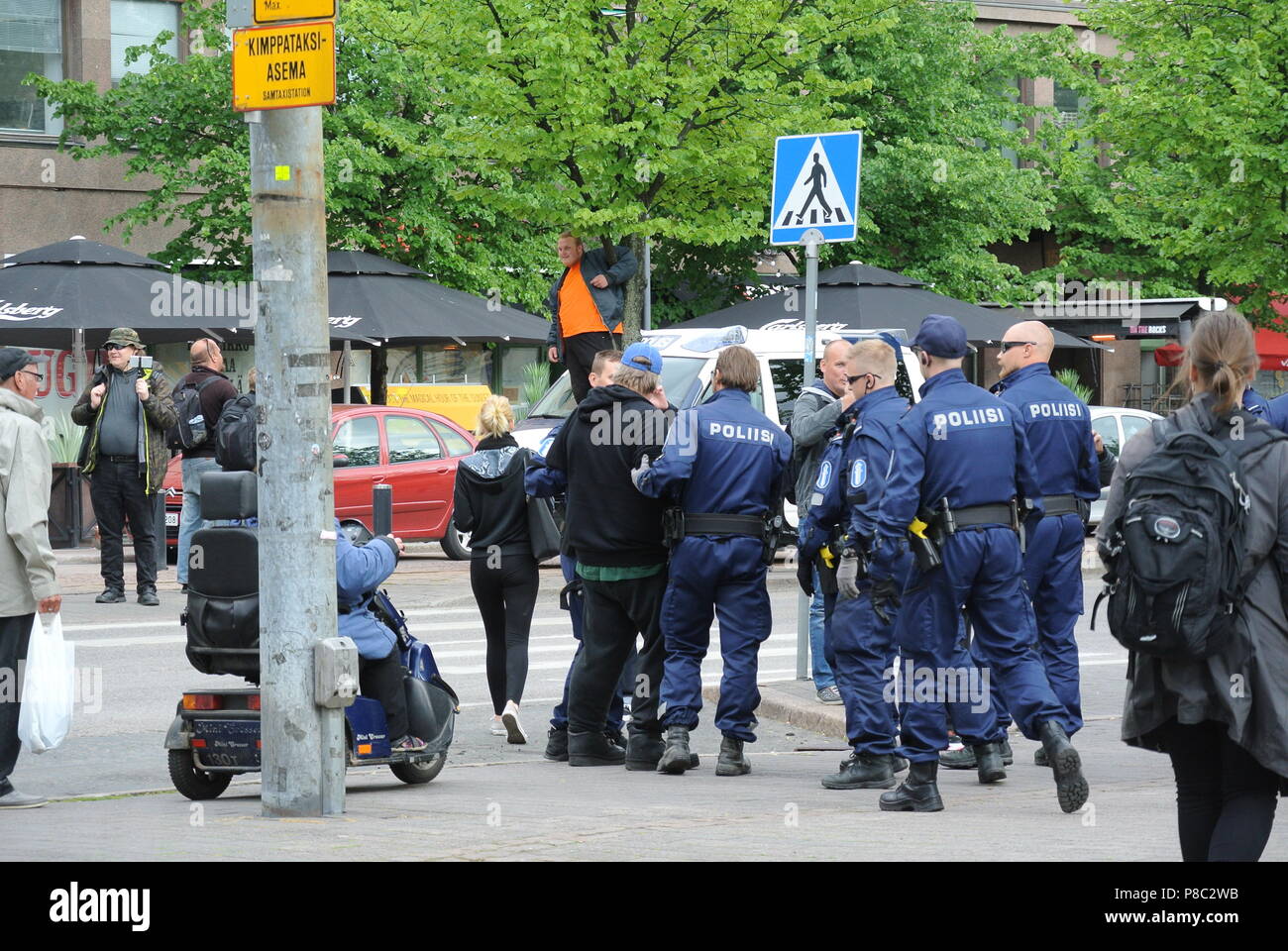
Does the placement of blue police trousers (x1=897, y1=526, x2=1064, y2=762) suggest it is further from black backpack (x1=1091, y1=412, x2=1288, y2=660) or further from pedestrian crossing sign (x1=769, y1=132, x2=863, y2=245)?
pedestrian crossing sign (x1=769, y1=132, x2=863, y2=245)

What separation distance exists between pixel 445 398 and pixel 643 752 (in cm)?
1521

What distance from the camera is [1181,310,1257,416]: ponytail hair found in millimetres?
5508

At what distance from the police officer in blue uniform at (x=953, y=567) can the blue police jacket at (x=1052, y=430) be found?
1219mm

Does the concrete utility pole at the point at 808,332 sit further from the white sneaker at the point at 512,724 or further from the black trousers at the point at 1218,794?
the black trousers at the point at 1218,794

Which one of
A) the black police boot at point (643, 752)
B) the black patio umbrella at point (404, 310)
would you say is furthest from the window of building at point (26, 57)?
the black police boot at point (643, 752)

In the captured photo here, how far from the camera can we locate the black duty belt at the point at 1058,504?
9164 mm

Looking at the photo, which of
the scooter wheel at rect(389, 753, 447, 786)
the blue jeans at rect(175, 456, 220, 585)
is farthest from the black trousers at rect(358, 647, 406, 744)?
the blue jeans at rect(175, 456, 220, 585)

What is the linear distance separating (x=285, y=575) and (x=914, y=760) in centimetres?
257

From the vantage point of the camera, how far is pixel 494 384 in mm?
30469

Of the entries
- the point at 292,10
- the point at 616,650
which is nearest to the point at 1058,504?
the point at 616,650

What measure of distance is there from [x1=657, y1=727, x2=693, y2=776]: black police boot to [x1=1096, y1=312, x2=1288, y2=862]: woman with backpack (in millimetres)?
3774

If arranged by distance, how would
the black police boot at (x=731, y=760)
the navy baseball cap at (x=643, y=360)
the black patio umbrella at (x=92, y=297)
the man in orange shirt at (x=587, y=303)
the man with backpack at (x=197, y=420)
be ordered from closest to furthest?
1. the black police boot at (x=731, y=760)
2. the navy baseball cap at (x=643, y=360)
3. the man in orange shirt at (x=587, y=303)
4. the man with backpack at (x=197, y=420)
5. the black patio umbrella at (x=92, y=297)

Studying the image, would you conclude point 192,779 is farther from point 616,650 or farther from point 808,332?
point 808,332
